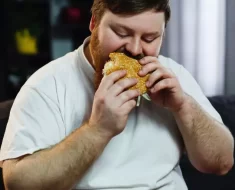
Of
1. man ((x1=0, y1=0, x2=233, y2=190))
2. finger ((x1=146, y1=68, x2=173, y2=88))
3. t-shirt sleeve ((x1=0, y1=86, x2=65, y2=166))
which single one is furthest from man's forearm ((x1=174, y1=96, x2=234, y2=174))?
t-shirt sleeve ((x1=0, y1=86, x2=65, y2=166))

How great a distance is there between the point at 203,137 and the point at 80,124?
14.7 inches

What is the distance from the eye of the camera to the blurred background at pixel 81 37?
3.24m

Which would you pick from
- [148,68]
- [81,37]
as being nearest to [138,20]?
[148,68]

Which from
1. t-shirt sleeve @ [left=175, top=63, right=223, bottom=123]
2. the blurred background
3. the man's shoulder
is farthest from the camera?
the blurred background

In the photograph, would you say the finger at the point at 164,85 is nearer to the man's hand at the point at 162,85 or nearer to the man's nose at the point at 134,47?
the man's hand at the point at 162,85

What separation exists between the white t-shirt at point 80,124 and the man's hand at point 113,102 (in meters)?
0.15

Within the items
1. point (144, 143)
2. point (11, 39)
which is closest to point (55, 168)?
point (144, 143)

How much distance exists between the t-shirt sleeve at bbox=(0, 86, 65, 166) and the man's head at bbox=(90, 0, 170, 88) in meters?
0.16

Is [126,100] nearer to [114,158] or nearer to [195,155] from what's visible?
[114,158]

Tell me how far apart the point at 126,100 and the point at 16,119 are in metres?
0.32

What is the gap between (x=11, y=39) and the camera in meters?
3.77

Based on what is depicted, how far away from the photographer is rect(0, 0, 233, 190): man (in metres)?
1.29

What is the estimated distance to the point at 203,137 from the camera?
1.47 meters

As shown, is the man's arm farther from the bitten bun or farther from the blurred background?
the blurred background
